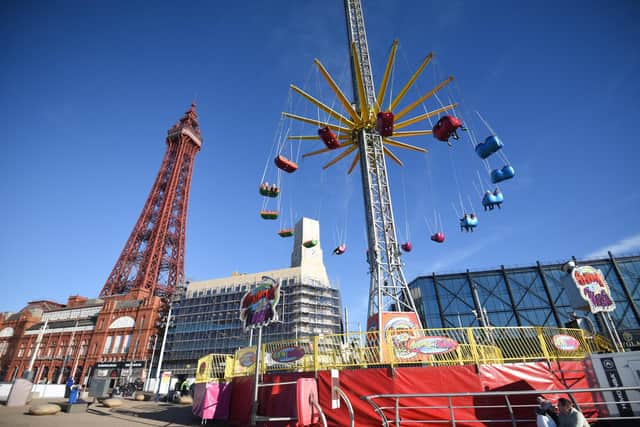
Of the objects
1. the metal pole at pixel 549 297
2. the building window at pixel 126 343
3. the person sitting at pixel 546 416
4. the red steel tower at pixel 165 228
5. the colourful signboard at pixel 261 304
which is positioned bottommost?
the person sitting at pixel 546 416

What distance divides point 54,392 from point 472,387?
2985cm

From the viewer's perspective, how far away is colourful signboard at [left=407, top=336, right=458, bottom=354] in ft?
28.5

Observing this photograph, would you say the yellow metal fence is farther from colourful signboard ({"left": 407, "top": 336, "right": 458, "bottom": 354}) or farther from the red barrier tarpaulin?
the red barrier tarpaulin

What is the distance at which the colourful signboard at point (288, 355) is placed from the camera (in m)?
9.88

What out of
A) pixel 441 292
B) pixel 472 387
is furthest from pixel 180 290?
pixel 472 387

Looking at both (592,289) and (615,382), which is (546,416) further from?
(592,289)

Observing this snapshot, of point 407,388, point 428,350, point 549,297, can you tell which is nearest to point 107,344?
point 407,388

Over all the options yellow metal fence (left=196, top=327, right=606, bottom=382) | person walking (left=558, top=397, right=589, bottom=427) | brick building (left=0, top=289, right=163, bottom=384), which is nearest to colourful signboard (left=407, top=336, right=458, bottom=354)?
yellow metal fence (left=196, top=327, right=606, bottom=382)

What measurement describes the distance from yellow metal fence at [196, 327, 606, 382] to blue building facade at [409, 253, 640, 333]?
31517 mm

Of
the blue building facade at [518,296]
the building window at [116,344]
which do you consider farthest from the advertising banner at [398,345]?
the building window at [116,344]

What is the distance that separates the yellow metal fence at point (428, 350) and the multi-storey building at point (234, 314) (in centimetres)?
3576

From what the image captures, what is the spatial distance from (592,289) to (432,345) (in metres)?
6.04

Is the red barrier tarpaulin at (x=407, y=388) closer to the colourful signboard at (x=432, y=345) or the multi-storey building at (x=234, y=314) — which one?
the colourful signboard at (x=432, y=345)

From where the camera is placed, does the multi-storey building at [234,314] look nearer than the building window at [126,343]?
Yes
